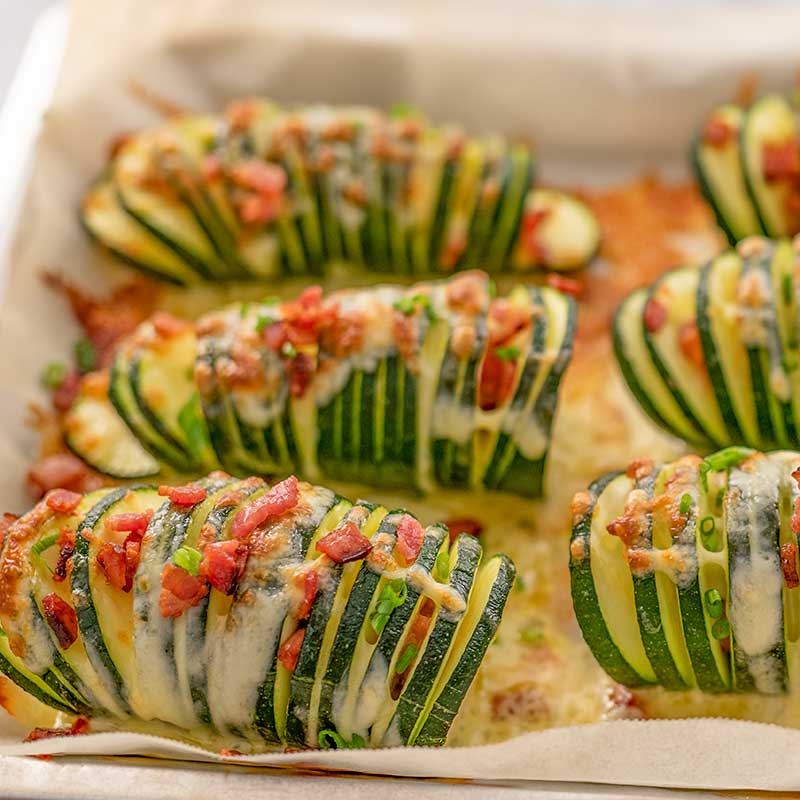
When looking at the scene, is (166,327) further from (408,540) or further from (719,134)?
(719,134)

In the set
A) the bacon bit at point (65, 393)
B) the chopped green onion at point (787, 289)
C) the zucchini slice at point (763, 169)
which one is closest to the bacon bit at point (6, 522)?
the bacon bit at point (65, 393)

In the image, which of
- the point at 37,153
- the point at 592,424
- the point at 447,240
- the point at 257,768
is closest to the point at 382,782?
the point at 257,768

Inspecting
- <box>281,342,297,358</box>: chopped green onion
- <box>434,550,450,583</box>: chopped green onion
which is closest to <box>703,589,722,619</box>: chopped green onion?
<box>434,550,450,583</box>: chopped green onion

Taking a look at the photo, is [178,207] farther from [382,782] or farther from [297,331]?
[382,782]

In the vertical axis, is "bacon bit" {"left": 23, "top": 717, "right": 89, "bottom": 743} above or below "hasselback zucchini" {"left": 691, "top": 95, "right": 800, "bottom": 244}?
below

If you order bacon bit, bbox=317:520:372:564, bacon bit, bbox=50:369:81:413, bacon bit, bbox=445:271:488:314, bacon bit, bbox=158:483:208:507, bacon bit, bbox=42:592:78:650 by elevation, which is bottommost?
bacon bit, bbox=42:592:78:650

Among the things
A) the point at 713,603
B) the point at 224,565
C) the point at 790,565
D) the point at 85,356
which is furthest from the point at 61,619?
the point at 790,565

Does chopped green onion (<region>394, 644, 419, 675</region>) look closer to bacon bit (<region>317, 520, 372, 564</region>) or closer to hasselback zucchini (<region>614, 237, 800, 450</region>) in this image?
bacon bit (<region>317, 520, 372, 564</region>)
